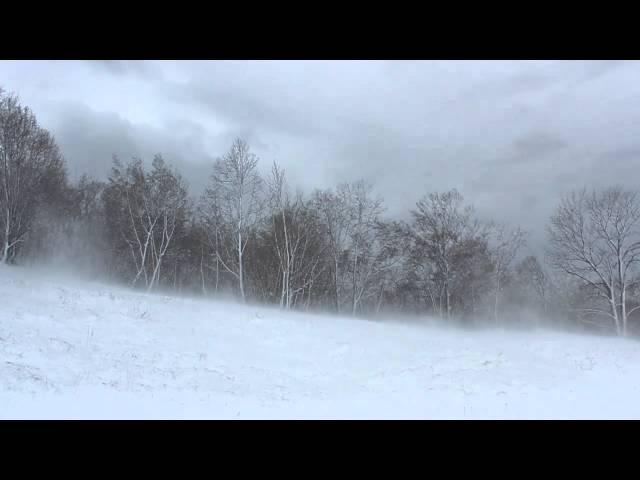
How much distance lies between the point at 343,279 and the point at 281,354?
77.4 ft

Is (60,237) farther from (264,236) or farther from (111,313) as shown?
(111,313)

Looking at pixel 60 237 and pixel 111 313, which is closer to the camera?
pixel 111 313

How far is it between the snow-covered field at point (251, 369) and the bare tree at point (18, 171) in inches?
409

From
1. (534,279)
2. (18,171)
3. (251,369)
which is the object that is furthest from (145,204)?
(534,279)

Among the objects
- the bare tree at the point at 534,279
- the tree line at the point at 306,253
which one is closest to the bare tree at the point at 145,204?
the tree line at the point at 306,253

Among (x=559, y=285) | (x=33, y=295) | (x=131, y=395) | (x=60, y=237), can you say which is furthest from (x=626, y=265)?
(x=60, y=237)

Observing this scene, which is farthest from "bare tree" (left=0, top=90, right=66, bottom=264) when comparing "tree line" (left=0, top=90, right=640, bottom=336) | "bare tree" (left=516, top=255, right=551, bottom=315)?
"bare tree" (left=516, top=255, right=551, bottom=315)

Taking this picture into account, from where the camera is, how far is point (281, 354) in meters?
15.1

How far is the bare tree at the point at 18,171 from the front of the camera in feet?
84.2

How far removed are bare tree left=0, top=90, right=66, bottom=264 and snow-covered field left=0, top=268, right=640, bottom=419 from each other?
1039cm

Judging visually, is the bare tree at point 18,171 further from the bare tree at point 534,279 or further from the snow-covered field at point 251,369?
the bare tree at point 534,279

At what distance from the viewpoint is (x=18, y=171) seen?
26.5 meters

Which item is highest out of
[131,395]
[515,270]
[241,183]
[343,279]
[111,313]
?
[241,183]

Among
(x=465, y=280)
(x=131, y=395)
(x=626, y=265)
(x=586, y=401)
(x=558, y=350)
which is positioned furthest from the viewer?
(x=465, y=280)
